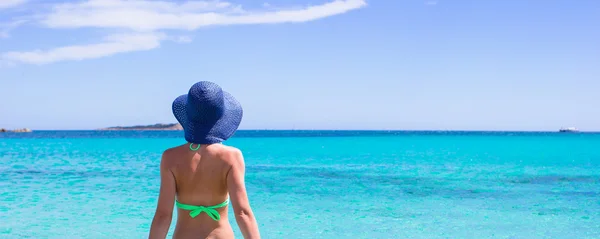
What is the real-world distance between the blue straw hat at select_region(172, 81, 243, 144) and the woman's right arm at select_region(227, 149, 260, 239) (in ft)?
0.39

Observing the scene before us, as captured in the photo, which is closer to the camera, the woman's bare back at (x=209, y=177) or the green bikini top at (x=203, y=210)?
the woman's bare back at (x=209, y=177)

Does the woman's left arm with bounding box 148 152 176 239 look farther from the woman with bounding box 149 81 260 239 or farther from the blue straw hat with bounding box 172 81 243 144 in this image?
the blue straw hat with bounding box 172 81 243 144

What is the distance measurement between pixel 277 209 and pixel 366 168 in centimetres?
1324

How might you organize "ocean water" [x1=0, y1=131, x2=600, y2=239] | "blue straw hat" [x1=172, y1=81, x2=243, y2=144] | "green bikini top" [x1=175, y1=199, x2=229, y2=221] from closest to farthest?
"blue straw hat" [x1=172, y1=81, x2=243, y2=144] → "green bikini top" [x1=175, y1=199, x2=229, y2=221] → "ocean water" [x1=0, y1=131, x2=600, y2=239]

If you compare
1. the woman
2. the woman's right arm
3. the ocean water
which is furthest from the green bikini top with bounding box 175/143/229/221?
the ocean water

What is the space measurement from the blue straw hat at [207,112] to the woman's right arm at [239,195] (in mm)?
118

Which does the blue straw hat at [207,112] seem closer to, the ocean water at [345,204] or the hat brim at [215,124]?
the hat brim at [215,124]

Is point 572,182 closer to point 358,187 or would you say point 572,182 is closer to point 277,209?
point 358,187

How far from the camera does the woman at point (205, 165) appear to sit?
238 cm

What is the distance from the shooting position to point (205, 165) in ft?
7.90

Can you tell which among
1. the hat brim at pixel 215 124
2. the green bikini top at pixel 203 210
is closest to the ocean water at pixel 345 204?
the green bikini top at pixel 203 210

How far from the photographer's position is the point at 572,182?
771 inches

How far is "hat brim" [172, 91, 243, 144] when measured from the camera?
2404mm

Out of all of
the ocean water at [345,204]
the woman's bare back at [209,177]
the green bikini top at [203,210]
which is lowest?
the ocean water at [345,204]
